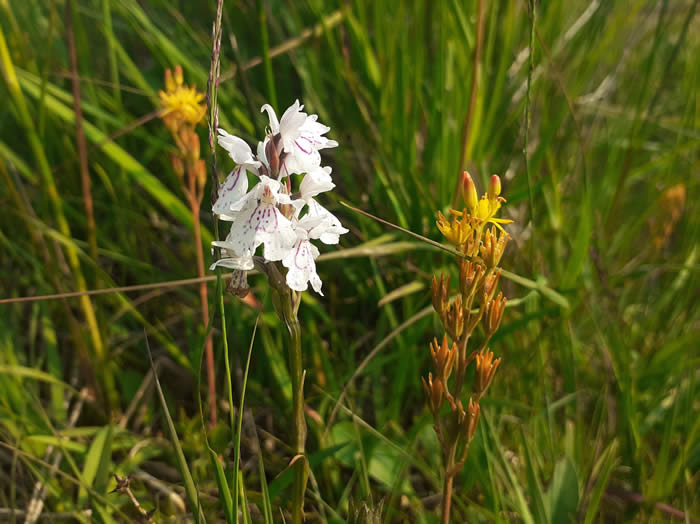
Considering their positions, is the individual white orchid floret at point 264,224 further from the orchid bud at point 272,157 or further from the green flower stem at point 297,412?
the green flower stem at point 297,412

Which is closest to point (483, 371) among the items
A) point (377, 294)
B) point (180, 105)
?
point (377, 294)

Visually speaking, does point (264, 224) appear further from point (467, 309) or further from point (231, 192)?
point (467, 309)

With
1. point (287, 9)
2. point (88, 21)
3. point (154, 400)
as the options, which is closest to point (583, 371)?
point (154, 400)

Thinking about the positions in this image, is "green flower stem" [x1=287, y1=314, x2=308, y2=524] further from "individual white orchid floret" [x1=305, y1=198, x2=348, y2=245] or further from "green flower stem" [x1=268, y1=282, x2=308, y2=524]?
"individual white orchid floret" [x1=305, y1=198, x2=348, y2=245]

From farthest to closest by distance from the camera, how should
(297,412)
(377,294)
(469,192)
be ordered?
(377,294), (297,412), (469,192)

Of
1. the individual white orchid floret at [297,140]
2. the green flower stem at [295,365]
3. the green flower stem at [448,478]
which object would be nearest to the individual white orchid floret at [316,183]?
the individual white orchid floret at [297,140]

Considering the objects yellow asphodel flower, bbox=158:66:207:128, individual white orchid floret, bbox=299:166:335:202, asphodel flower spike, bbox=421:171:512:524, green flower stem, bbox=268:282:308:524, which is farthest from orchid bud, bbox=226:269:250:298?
yellow asphodel flower, bbox=158:66:207:128
